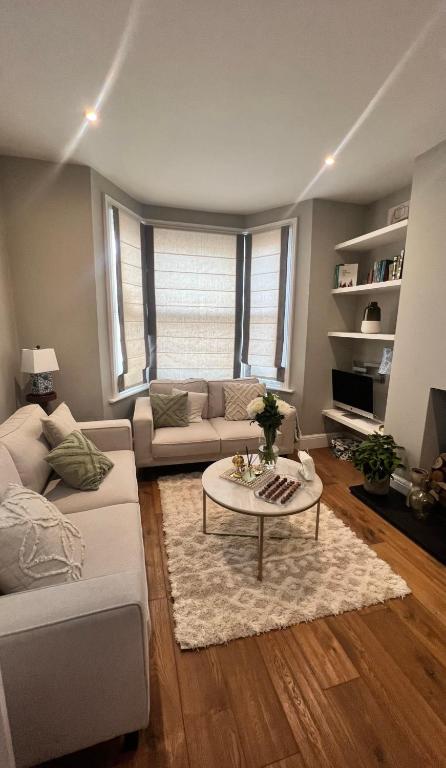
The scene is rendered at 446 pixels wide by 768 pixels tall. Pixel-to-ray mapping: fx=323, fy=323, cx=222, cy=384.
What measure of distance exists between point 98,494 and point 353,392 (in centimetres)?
264

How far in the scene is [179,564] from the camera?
192cm

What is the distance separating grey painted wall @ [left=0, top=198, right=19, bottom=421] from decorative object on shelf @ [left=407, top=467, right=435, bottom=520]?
3133 mm

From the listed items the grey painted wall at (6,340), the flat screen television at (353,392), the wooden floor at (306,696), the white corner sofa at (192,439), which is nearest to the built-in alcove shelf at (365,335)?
the flat screen television at (353,392)

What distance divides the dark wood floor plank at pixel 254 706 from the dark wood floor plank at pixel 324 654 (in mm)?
215

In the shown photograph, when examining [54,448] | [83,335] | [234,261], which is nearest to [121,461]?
[54,448]

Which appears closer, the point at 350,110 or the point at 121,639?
the point at 121,639

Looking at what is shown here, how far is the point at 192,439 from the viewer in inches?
115

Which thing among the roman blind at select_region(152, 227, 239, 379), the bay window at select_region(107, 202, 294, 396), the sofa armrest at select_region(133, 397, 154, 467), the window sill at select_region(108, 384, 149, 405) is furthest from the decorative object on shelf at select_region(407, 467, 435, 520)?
the window sill at select_region(108, 384, 149, 405)

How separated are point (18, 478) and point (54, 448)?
0.37 metres

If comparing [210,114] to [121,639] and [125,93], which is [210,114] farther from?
[121,639]

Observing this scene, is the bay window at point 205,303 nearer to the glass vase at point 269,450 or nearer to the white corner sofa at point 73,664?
the glass vase at point 269,450

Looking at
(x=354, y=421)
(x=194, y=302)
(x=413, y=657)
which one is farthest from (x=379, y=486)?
(x=194, y=302)

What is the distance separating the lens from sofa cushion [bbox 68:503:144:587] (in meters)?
1.33

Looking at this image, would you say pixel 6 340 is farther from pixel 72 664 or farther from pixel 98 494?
pixel 72 664
